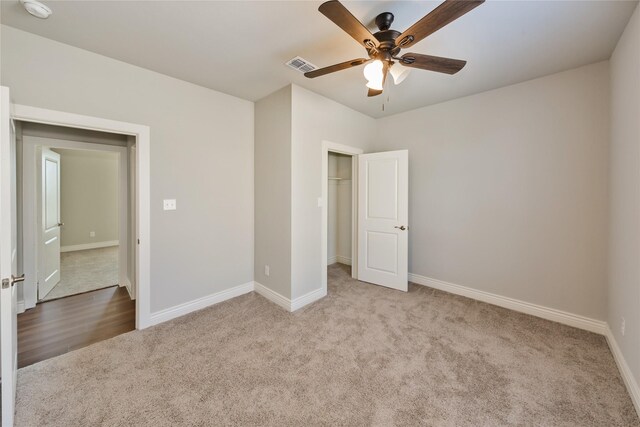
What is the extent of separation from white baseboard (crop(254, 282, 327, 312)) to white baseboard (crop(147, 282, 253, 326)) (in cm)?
21

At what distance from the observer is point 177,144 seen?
2.70 meters

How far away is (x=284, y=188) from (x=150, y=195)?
4.50 feet

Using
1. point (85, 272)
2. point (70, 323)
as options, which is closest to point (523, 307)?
point (70, 323)

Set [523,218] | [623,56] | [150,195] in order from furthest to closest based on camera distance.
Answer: [523,218], [150,195], [623,56]

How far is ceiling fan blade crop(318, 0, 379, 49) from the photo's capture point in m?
1.24

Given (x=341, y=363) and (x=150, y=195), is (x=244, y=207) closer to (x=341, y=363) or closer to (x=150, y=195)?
(x=150, y=195)

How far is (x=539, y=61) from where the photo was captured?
2.33 metres

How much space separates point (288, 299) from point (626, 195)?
3.09 meters

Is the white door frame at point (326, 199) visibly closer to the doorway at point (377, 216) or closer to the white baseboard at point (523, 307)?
the doorway at point (377, 216)

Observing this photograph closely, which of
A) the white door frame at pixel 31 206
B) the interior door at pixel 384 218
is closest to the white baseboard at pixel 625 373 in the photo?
the interior door at pixel 384 218

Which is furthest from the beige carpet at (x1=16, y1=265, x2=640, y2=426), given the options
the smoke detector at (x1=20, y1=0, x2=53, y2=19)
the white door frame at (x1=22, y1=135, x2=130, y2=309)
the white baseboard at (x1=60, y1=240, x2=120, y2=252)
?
the white baseboard at (x1=60, y1=240, x2=120, y2=252)

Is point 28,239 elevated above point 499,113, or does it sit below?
below

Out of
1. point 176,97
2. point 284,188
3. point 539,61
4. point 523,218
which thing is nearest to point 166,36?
point 176,97

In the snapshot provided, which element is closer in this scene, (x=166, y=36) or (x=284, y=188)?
(x=166, y=36)
